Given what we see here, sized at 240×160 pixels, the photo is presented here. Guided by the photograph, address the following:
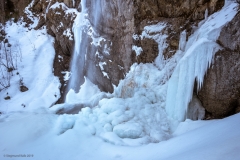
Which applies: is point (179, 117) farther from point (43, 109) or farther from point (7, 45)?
point (7, 45)

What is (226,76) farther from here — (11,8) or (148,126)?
(11,8)

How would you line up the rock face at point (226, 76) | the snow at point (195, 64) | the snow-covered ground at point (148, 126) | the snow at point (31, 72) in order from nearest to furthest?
1. the snow-covered ground at point (148, 126)
2. the rock face at point (226, 76)
3. the snow at point (195, 64)
4. the snow at point (31, 72)

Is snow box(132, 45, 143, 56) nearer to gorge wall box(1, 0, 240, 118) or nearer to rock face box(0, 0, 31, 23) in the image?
gorge wall box(1, 0, 240, 118)

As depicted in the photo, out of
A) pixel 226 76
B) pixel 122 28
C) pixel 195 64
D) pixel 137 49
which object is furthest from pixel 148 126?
pixel 122 28

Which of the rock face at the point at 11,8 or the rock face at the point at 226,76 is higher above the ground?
the rock face at the point at 11,8

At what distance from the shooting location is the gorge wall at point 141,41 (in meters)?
3.44

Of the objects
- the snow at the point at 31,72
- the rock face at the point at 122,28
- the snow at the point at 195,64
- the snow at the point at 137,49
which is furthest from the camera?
the snow at the point at 31,72

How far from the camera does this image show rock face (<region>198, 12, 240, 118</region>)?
337 centimetres

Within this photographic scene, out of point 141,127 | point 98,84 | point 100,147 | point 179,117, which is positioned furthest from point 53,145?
point 98,84

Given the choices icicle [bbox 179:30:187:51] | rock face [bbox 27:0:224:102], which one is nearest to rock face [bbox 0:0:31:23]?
rock face [bbox 27:0:224:102]

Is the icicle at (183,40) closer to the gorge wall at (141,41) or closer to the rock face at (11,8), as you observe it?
the gorge wall at (141,41)

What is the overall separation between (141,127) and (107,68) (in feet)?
13.2

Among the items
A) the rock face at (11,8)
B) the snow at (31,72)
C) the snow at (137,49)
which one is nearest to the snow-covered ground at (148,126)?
the snow at (137,49)

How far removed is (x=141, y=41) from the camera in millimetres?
5812
